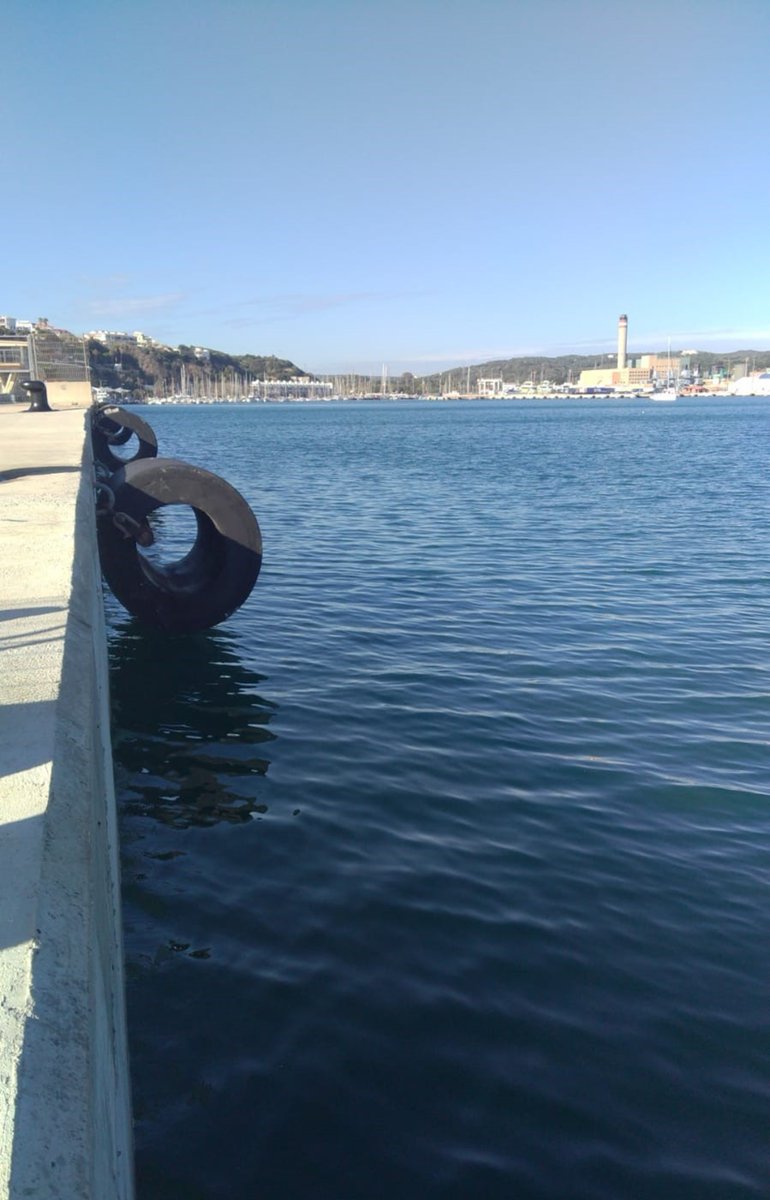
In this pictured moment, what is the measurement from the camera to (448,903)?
5531mm

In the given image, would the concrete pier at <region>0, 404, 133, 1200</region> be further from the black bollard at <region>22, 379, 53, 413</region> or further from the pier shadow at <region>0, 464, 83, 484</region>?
the black bollard at <region>22, 379, 53, 413</region>

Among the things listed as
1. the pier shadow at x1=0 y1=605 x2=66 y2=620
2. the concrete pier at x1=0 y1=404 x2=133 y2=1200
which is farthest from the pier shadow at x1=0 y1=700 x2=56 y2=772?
the pier shadow at x1=0 y1=605 x2=66 y2=620

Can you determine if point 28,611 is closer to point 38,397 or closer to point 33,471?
point 33,471

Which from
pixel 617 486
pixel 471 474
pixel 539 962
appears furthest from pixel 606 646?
pixel 471 474

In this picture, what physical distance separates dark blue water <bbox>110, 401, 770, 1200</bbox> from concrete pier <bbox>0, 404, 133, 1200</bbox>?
1039 mm

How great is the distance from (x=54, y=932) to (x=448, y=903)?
371 centimetres

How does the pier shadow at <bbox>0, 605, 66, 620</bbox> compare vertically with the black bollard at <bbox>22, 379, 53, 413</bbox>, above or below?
below

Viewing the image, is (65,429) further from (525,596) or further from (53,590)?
(53,590)

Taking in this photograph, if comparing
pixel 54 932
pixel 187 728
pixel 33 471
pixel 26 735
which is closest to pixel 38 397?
pixel 33 471

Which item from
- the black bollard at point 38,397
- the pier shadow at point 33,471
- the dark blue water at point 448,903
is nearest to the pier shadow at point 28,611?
the dark blue water at point 448,903

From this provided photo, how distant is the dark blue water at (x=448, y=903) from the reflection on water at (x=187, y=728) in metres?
0.04

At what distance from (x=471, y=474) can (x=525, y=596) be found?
949 inches

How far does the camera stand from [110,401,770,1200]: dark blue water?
12.4 feet

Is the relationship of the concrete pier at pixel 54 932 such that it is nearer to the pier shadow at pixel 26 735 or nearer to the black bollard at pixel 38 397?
the pier shadow at pixel 26 735
